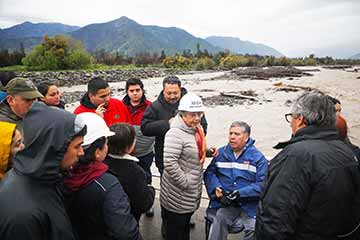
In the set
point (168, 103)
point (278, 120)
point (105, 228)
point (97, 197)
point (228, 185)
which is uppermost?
point (168, 103)

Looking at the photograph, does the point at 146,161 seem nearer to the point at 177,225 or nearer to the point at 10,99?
the point at 177,225

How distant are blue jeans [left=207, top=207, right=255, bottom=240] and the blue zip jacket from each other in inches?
2.5

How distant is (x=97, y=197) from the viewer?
1.57m

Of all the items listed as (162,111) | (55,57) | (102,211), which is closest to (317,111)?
(102,211)

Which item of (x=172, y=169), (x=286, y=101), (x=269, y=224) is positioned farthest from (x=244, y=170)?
(x=286, y=101)

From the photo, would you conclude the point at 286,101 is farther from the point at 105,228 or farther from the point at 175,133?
the point at 105,228

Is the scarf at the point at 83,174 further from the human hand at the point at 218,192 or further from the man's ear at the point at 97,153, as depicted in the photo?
the human hand at the point at 218,192

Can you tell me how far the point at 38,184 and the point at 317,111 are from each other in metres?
1.45

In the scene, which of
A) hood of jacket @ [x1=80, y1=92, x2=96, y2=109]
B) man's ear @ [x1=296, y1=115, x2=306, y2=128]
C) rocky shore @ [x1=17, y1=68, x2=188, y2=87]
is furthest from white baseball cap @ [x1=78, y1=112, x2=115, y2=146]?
rocky shore @ [x1=17, y1=68, x2=188, y2=87]

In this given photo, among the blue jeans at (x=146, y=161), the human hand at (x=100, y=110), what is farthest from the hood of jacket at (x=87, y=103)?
the blue jeans at (x=146, y=161)

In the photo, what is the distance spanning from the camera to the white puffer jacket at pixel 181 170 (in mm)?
2426

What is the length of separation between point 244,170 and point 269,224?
987 millimetres

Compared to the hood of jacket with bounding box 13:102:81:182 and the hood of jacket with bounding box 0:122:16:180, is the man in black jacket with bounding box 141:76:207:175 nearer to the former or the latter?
the hood of jacket with bounding box 0:122:16:180

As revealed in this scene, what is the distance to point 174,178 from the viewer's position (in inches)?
96.3
